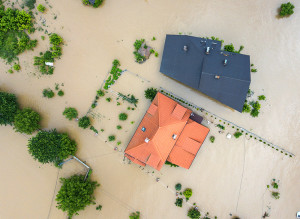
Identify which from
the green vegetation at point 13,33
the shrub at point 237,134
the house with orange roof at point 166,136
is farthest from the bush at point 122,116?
the green vegetation at point 13,33

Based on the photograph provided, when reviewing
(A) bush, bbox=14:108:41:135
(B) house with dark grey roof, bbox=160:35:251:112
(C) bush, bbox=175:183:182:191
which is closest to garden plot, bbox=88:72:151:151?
(B) house with dark grey roof, bbox=160:35:251:112

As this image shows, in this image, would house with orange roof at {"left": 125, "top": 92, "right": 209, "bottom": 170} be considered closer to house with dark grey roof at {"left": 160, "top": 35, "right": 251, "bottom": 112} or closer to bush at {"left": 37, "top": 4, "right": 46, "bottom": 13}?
house with dark grey roof at {"left": 160, "top": 35, "right": 251, "bottom": 112}

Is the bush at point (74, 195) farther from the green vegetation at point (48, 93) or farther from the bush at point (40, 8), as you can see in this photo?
the bush at point (40, 8)

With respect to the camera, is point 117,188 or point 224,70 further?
point 117,188

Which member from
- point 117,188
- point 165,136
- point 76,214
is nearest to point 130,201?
point 117,188

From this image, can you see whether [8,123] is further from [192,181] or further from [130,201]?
[192,181]

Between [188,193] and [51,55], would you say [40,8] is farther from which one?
[188,193]
